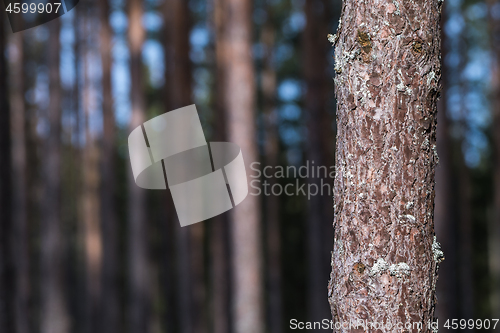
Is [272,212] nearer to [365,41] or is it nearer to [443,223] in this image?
[443,223]

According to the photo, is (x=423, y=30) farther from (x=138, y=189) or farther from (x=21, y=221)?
(x=21, y=221)

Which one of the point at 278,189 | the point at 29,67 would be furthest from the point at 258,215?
the point at 29,67

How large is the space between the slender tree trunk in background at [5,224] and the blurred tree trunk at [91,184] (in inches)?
221

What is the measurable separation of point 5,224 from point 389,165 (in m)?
6.47

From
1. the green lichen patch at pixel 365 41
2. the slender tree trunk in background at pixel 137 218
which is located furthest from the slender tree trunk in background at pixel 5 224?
the green lichen patch at pixel 365 41

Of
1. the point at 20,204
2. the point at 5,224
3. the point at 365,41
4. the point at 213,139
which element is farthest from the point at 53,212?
the point at 365,41

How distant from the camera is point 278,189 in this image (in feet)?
47.7

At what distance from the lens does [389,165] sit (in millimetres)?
1924

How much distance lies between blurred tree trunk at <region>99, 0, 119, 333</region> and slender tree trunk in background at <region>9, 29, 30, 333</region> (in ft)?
5.81

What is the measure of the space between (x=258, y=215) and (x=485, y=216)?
1426cm

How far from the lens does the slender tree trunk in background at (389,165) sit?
6.30 ft

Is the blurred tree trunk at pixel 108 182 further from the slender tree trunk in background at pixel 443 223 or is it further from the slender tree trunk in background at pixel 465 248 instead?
the slender tree trunk in background at pixel 465 248

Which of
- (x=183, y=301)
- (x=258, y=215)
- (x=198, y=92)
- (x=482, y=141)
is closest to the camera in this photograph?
(x=258, y=215)

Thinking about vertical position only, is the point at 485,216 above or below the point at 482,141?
below
